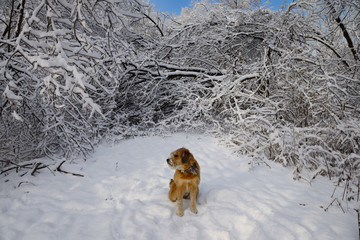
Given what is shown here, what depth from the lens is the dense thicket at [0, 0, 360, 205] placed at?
233 cm

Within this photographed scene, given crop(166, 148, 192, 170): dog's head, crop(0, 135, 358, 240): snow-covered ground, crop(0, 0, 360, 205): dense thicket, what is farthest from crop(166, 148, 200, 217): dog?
crop(0, 0, 360, 205): dense thicket

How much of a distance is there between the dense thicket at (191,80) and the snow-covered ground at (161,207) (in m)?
0.57

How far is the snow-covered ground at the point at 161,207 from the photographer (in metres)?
2.27

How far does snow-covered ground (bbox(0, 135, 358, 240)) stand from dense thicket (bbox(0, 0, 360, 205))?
0.57 m

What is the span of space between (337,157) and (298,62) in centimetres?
276

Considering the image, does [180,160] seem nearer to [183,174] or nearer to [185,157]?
[185,157]

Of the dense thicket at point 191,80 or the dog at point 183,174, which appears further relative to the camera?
the dog at point 183,174

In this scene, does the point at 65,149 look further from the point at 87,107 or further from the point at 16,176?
the point at 87,107

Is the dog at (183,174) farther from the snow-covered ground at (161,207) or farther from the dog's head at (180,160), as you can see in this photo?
the snow-covered ground at (161,207)

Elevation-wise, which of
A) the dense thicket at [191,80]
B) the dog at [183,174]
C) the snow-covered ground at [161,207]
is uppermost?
the dense thicket at [191,80]

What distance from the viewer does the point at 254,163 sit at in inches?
153

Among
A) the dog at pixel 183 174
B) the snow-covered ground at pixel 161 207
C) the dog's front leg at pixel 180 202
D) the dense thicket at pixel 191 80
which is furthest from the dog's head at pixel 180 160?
the dense thicket at pixel 191 80

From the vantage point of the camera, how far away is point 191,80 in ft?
25.3

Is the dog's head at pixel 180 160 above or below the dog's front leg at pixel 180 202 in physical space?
above
